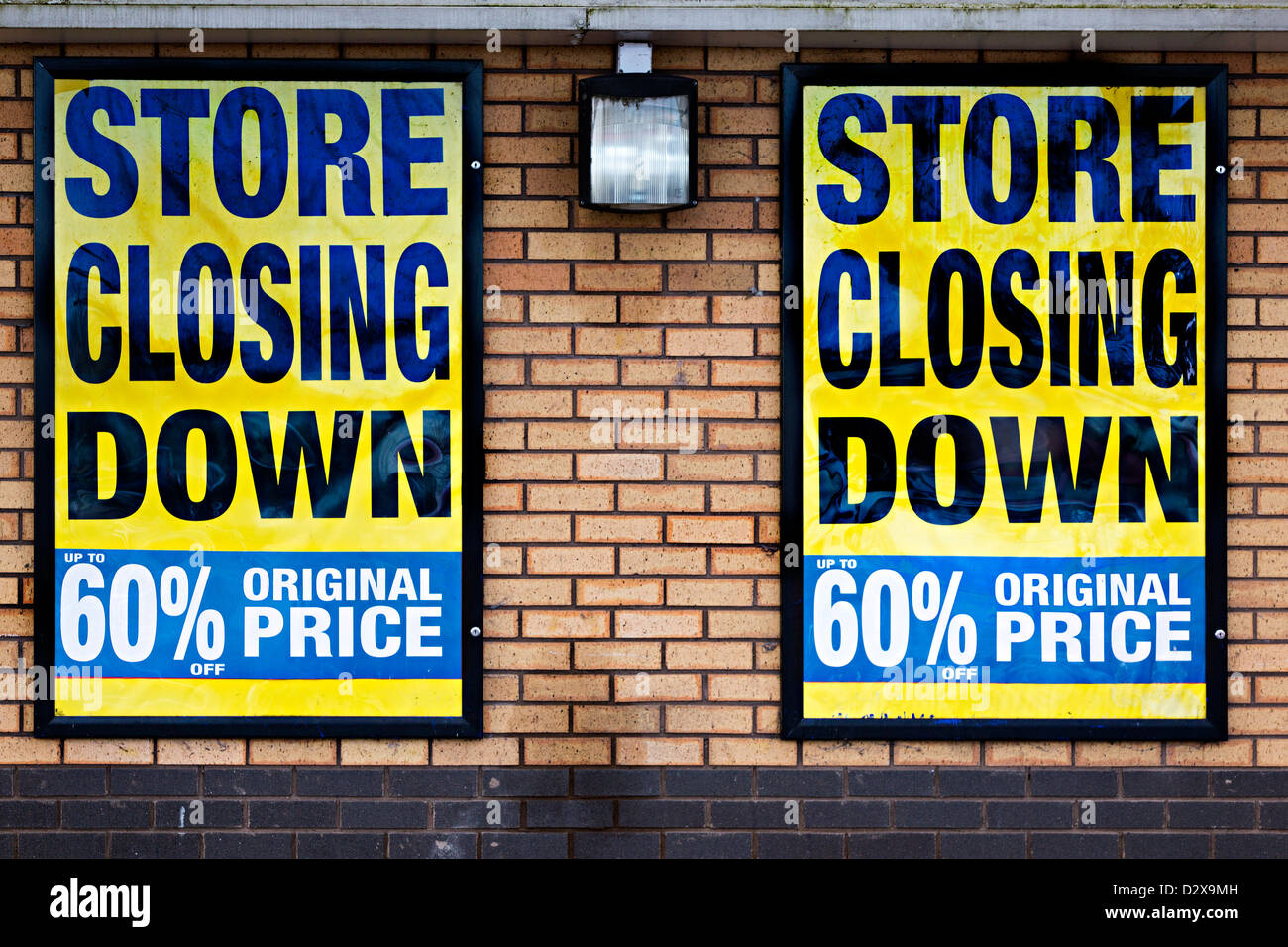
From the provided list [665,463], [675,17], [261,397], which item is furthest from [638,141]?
[261,397]

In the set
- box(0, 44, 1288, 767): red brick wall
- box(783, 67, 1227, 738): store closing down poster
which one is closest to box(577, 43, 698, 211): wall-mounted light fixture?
box(0, 44, 1288, 767): red brick wall

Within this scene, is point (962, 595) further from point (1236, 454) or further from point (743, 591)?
point (1236, 454)

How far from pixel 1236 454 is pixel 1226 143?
102cm

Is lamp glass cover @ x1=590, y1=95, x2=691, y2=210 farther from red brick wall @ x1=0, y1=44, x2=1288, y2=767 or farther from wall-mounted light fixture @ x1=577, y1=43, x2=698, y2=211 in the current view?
red brick wall @ x1=0, y1=44, x2=1288, y2=767

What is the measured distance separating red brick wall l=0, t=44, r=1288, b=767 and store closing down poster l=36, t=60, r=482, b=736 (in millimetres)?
112

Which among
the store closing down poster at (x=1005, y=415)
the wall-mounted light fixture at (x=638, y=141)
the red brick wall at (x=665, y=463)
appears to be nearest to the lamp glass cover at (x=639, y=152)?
the wall-mounted light fixture at (x=638, y=141)

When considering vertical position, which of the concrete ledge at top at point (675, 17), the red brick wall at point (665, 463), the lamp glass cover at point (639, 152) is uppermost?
the concrete ledge at top at point (675, 17)

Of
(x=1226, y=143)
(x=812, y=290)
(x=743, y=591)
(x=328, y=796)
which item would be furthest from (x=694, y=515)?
(x=1226, y=143)

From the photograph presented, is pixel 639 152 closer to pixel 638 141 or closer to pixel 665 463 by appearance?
pixel 638 141

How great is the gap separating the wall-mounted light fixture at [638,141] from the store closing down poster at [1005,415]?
38cm

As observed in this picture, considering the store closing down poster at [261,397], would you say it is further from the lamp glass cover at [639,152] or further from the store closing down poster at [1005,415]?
the store closing down poster at [1005,415]

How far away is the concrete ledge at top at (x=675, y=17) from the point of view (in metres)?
2.82

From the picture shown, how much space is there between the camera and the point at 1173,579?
296 centimetres
